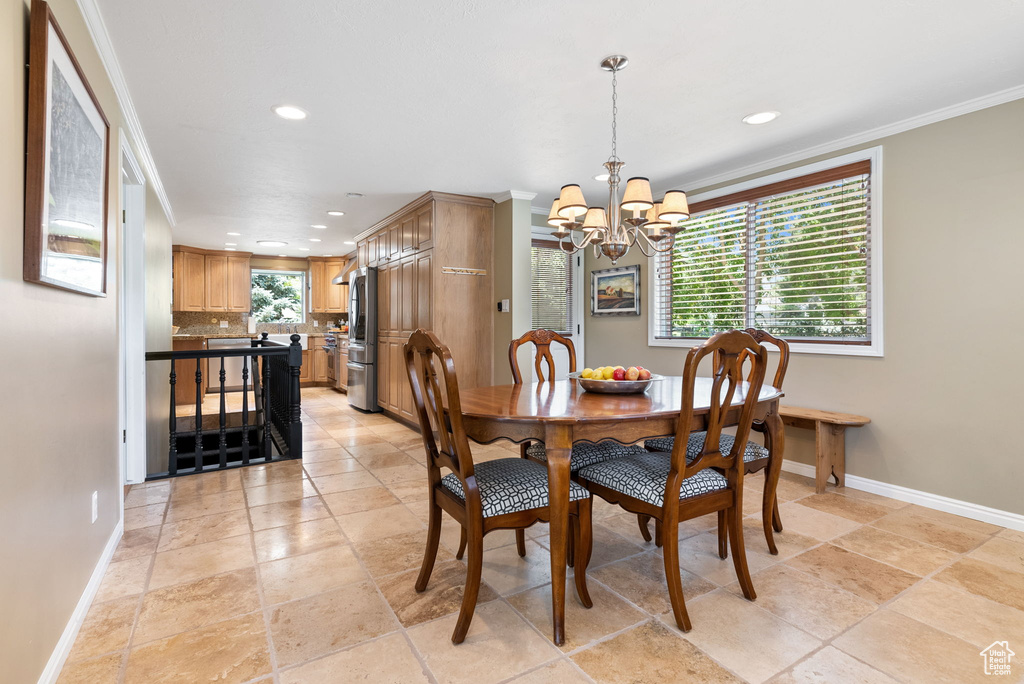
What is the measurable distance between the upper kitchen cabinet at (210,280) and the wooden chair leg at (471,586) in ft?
26.0

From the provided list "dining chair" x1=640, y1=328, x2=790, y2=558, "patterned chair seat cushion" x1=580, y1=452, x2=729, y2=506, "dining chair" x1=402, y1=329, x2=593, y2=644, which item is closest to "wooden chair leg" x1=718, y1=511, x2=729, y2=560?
"dining chair" x1=640, y1=328, x2=790, y2=558

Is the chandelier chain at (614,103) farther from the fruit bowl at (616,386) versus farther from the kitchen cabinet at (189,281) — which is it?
the kitchen cabinet at (189,281)

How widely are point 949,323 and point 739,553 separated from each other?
2.07 metres

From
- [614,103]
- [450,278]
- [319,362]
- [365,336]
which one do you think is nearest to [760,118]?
[614,103]

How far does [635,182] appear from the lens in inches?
92.6

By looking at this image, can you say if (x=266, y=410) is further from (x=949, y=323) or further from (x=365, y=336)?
(x=949, y=323)

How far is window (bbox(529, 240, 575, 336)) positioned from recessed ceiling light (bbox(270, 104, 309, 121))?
2.71m

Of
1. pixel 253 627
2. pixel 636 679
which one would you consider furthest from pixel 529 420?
pixel 253 627

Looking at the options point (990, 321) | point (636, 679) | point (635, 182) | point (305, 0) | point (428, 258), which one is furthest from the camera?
point (428, 258)

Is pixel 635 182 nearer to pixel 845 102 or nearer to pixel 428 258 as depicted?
pixel 845 102

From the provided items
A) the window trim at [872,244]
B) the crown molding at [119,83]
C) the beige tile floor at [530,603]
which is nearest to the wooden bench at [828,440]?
the beige tile floor at [530,603]

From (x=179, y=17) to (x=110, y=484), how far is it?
6.79ft

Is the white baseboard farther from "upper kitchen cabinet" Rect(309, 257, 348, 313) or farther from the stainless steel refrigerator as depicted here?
"upper kitchen cabinet" Rect(309, 257, 348, 313)

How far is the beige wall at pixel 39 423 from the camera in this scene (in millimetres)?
1233
